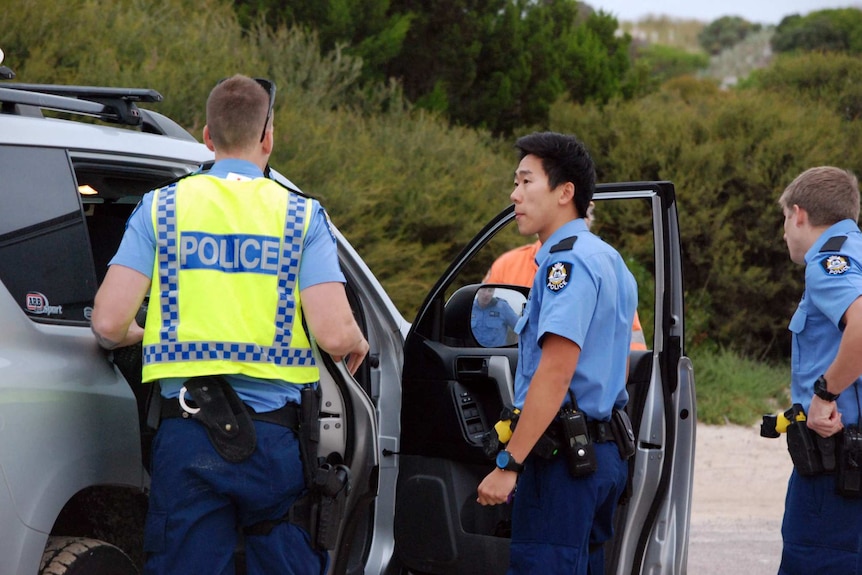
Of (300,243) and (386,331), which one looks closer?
(300,243)

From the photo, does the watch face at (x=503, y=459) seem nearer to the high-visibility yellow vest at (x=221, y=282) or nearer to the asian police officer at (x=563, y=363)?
the asian police officer at (x=563, y=363)

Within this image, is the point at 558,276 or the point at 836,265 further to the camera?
the point at 836,265

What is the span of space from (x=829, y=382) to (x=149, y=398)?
2.03 metres

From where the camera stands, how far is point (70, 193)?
2.94 m

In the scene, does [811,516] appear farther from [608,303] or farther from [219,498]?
[219,498]

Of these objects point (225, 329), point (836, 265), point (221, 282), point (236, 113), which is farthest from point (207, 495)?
point (836, 265)

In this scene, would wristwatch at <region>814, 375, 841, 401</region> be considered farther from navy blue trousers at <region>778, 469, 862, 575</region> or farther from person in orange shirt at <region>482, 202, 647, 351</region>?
person in orange shirt at <region>482, 202, 647, 351</region>

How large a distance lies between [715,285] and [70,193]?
10.4 m

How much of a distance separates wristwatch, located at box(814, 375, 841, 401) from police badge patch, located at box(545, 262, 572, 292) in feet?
3.24

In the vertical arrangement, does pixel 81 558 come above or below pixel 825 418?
below

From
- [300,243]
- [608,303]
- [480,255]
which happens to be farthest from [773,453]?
[300,243]

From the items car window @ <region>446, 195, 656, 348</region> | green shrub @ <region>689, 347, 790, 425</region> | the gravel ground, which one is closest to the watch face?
the gravel ground

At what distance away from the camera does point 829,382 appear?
11.5ft

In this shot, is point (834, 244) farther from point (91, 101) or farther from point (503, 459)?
point (91, 101)
